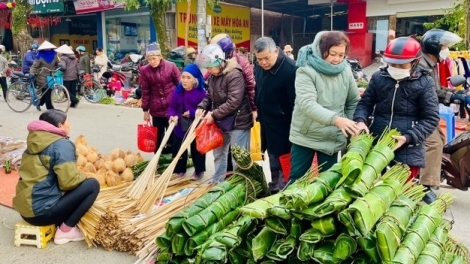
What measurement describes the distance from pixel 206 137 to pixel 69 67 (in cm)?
712

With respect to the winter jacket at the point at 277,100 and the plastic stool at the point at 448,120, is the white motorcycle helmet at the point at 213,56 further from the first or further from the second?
the plastic stool at the point at 448,120

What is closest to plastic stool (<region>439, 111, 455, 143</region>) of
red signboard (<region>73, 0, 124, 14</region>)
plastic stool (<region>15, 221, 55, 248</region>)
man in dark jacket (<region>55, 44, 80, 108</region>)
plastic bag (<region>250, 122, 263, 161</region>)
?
plastic bag (<region>250, 122, 263, 161</region>)

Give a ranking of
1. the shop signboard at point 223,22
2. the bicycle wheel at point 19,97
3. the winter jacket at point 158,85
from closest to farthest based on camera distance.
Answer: the winter jacket at point 158,85
the bicycle wheel at point 19,97
the shop signboard at point 223,22

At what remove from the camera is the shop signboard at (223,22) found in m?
16.2

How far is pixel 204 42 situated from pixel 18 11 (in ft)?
29.0

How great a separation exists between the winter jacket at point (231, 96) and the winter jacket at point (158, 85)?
90 centimetres

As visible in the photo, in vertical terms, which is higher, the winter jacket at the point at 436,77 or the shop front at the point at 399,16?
the shop front at the point at 399,16

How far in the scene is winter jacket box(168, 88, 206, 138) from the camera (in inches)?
177

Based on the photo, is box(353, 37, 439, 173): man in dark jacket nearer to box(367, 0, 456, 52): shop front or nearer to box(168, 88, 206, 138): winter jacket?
box(168, 88, 206, 138): winter jacket

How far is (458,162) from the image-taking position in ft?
13.1

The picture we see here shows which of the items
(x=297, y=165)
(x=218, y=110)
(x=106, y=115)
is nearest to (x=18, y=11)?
(x=106, y=115)

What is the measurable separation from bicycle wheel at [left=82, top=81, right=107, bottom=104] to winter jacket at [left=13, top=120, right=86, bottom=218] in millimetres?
8655

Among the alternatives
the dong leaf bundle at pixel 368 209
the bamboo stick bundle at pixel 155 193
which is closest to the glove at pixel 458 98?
the dong leaf bundle at pixel 368 209

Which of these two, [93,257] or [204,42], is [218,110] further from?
[204,42]
